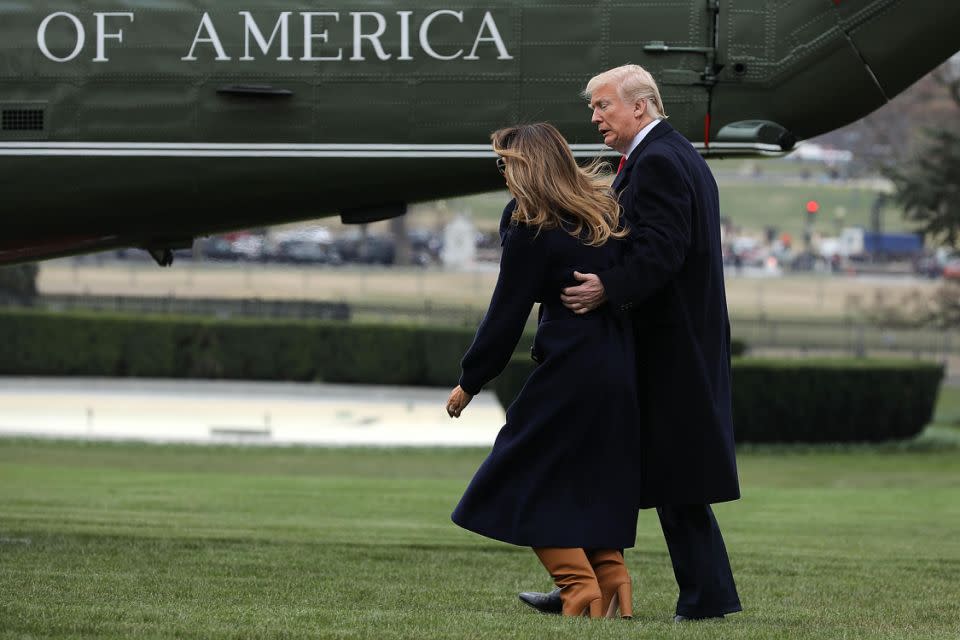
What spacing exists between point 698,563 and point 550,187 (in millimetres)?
1462

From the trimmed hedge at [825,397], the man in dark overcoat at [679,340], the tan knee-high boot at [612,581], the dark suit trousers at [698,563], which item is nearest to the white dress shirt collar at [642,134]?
the man in dark overcoat at [679,340]

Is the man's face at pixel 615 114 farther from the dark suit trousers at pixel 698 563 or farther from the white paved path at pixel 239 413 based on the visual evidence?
the white paved path at pixel 239 413

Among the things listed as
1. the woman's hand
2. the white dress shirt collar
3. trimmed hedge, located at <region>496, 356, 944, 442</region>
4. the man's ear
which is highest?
the man's ear

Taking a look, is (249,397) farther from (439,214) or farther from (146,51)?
(439,214)

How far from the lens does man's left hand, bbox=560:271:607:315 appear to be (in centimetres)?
532

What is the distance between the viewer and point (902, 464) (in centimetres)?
2420

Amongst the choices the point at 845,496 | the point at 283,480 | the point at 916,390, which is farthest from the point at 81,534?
the point at 916,390

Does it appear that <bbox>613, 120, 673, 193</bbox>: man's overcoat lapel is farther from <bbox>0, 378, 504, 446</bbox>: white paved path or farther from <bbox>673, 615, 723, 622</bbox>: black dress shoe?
<bbox>0, 378, 504, 446</bbox>: white paved path

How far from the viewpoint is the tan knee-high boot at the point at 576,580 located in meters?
5.38

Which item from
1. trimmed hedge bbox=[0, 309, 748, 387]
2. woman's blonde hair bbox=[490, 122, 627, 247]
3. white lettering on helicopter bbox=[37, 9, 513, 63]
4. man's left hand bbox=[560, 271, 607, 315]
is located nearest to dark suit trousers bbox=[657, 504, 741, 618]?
man's left hand bbox=[560, 271, 607, 315]

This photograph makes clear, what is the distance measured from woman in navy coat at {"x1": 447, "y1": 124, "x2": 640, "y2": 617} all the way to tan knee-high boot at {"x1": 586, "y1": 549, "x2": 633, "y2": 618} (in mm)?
42

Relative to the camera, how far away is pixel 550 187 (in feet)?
17.4

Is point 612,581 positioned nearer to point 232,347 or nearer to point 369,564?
point 369,564

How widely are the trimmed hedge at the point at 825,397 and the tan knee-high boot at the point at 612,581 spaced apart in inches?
759
